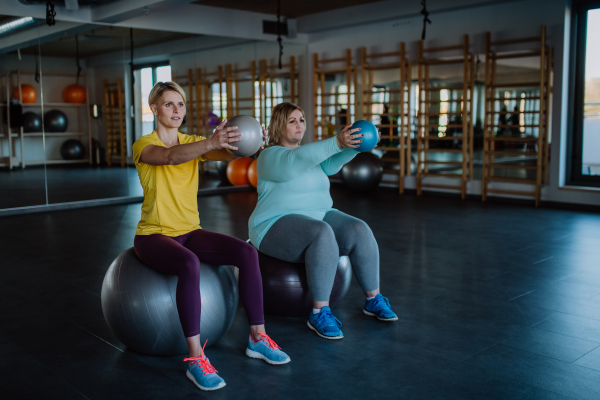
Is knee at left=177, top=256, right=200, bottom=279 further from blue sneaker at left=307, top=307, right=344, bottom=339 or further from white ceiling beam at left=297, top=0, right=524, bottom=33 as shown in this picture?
white ceiling beam at left=297, top=0, right=524, bottom=33

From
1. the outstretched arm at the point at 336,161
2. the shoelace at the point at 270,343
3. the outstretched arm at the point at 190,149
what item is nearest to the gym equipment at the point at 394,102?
the outstretched arm at the point at 336,161

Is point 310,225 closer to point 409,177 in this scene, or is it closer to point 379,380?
point 379,380

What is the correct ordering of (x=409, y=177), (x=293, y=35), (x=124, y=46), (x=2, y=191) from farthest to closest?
(x=293, y=35)
(x=409, y=177)
(x=124, y=46)
(x=2, y=191)

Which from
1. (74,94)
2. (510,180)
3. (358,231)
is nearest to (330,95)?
(510,180)

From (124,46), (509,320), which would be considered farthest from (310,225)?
(124,46)

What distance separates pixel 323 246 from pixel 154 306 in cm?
75

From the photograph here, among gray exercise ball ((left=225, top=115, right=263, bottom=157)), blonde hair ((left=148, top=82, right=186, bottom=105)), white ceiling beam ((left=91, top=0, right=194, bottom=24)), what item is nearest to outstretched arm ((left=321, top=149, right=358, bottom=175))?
gray exercise ball ((left=225, top=115, right=263, bottom=157))

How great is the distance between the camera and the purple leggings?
1948mm

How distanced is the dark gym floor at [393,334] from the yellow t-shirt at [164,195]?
20.6 inches

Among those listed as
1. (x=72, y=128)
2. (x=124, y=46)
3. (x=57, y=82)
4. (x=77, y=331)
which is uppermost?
(x=124, y=46)

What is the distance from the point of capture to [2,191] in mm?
5879

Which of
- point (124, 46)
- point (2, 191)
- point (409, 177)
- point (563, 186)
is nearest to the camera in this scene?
point (2, 191)

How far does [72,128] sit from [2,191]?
3.53 ft

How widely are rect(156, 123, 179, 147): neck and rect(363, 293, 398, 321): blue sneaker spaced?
3.91ft
